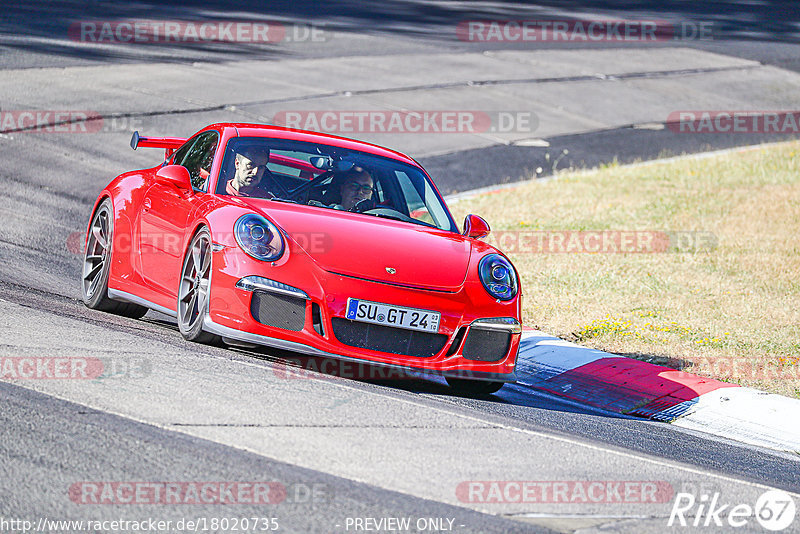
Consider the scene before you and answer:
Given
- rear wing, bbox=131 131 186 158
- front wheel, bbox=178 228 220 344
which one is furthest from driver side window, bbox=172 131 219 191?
front wheel, bbox=178 228 220 344

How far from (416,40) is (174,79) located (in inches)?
319

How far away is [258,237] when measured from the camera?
649 cm
